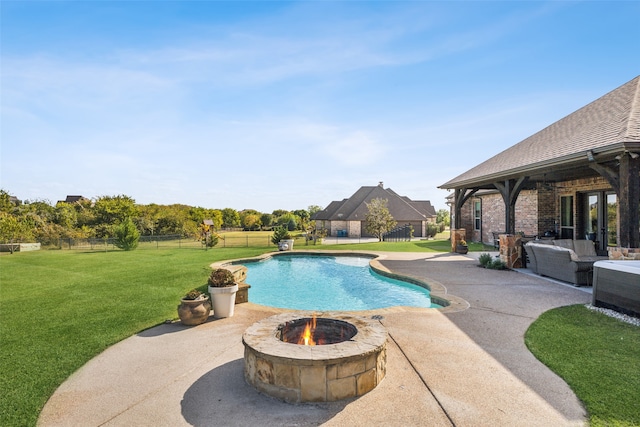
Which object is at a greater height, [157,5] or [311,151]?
[157,5]

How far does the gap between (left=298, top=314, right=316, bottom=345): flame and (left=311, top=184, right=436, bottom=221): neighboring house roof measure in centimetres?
3122

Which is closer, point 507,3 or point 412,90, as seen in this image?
point 507,3

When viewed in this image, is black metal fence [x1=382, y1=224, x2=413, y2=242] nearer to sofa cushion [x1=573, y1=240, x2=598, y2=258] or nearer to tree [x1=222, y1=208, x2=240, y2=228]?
sofa cushion [x1=573, y1=240, x2=598, y2=258]

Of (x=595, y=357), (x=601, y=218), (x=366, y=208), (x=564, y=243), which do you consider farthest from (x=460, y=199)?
(x=366, y=208)

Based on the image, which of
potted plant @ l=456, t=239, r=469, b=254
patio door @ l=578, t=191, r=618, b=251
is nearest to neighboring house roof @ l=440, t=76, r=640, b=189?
patio door @ l=578, t=191, r=618, b=251

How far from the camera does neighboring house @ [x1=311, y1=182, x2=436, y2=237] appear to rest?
118 feet

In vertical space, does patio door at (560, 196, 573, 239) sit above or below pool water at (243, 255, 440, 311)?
above

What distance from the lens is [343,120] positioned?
1573 centimetres

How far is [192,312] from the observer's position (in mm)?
5984

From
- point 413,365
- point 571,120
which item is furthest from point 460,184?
point 413,365

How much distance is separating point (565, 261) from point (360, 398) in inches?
322

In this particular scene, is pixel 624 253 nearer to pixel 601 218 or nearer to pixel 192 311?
pixel 601 218

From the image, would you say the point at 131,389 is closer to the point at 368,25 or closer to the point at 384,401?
the point at 384,401

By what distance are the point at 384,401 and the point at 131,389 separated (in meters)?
2.74
